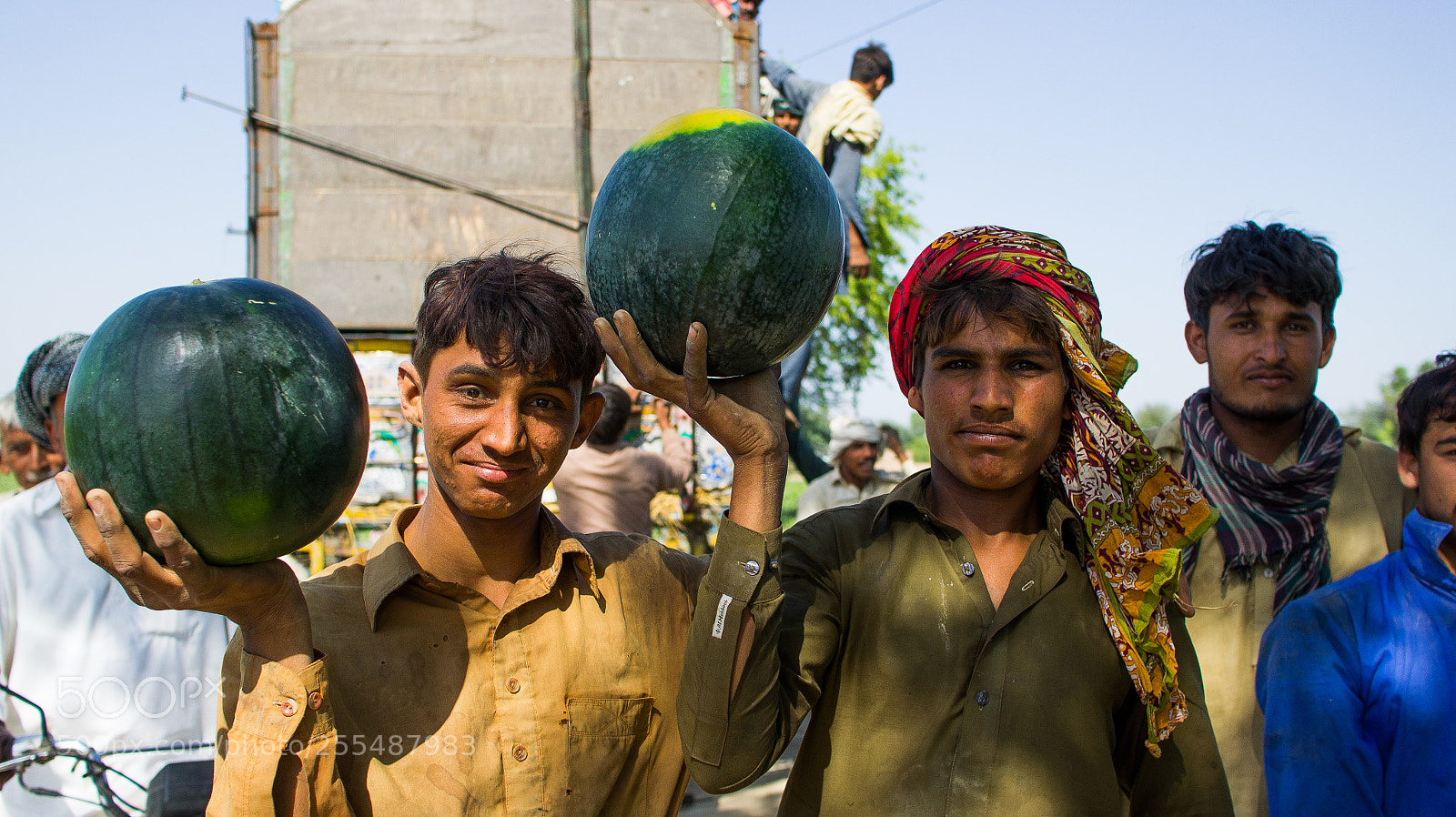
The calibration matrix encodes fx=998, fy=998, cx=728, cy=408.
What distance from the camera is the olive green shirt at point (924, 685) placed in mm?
1849

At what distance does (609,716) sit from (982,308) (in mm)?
1153

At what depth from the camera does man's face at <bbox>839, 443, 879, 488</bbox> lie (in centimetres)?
739

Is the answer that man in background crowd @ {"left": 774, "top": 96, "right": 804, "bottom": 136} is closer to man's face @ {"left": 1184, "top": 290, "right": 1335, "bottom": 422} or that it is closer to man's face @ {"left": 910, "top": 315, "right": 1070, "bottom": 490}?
man's face @ {"left": 1184, "top": 290, "right": 1335, "bottom": 422}

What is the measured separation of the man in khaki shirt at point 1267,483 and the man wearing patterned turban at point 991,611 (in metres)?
1.03

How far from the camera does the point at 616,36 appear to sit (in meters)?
→ 7.79

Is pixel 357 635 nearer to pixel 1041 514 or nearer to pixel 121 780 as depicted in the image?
pixel 1041 514

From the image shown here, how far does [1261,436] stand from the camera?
3166 mm

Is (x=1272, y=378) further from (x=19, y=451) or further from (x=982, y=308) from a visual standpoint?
(x=19, y=451)

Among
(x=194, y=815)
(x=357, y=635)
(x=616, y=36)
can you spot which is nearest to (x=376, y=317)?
(x=616, y=36)

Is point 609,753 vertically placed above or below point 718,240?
below

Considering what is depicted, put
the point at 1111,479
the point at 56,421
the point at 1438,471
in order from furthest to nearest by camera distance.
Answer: the point at 56,421
the point at 1438,471
the point at 1111,479

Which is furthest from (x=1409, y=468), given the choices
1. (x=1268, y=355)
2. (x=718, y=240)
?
(x=718, y=240)

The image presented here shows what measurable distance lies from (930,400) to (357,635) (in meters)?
1.27

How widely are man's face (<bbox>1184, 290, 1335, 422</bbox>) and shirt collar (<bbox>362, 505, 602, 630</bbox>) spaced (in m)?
2.13
